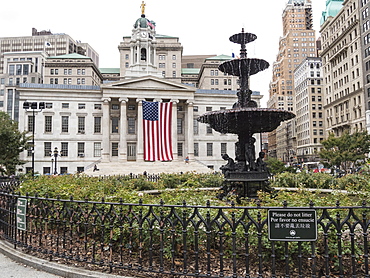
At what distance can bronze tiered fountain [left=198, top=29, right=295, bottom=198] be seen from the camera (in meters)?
10.8

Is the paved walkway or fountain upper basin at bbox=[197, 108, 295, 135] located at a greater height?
fountain upper basin at bbox=[197, 108, 295, 135]

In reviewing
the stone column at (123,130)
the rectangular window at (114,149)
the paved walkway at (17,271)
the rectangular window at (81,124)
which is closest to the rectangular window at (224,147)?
the stone column at (123,130)

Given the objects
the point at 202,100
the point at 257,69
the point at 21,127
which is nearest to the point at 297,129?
the point at 202,100

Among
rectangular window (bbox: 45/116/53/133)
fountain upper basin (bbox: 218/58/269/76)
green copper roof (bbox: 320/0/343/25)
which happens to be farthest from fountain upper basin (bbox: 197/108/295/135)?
green copper roof (bbox: 320/0/343/25)

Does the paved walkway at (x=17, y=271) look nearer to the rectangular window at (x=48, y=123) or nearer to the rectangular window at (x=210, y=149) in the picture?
the rectangular window at (x=48, y=123)

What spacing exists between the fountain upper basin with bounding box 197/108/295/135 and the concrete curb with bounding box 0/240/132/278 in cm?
711

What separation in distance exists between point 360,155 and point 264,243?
150 ft

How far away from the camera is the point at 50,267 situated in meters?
5.66

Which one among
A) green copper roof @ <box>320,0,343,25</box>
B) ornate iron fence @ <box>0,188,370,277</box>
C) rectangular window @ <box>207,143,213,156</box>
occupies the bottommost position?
ornate iron fence @ <box>0,188,370,277</box>

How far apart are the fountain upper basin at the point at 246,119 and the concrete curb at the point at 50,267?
7110mm

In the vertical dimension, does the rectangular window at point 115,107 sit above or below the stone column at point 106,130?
above

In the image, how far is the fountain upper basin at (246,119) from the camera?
34.6 ft

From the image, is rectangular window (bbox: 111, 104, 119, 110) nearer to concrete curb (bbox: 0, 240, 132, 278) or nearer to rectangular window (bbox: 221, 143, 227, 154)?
rectangular window (bbox: 221, 143, 227, 154)

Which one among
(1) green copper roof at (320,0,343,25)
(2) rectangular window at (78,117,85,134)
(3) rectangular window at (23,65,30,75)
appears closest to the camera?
(2) rectangular window at (78,117,85,134)
